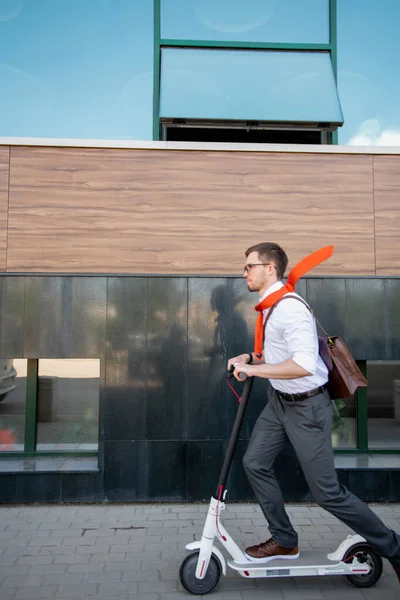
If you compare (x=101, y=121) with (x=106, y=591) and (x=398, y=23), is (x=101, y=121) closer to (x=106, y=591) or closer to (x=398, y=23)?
(x=398, y=23)

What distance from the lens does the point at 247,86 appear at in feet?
19.4

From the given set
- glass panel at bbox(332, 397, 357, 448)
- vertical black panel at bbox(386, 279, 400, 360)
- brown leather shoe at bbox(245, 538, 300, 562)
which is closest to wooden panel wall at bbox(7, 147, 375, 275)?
vertical black panel at bbox(386, 279, 400, 360)

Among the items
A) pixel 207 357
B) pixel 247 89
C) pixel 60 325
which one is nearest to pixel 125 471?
pixel 207 357

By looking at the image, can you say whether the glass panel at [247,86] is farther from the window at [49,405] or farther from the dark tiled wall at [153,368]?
the window at [49,405]

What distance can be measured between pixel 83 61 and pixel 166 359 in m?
3.80

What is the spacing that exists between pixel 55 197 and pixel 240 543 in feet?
11.9

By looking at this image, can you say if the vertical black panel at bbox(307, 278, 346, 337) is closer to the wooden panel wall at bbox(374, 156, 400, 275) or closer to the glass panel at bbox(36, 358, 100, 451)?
the wooden panel wall at bbox(374, 156, 400, 275)

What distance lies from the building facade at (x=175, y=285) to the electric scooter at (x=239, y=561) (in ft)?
5.42

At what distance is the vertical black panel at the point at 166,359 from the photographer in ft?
16.4

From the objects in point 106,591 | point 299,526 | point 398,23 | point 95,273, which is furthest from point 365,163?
point 106,591

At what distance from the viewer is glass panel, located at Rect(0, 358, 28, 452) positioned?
206 inches

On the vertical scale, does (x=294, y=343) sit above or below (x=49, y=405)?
above

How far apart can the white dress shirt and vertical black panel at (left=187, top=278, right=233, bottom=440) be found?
5.19ft

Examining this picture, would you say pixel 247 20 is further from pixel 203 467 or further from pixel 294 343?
pixel 203 467
